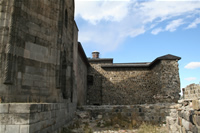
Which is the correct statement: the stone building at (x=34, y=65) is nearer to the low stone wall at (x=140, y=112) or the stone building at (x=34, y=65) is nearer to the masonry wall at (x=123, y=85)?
the low stone wall at (x=140, y=112)

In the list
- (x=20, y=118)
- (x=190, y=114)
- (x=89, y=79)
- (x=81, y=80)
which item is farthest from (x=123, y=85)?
(x=20, y=118)

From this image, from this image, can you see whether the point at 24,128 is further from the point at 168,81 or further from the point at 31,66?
the point at 168,81

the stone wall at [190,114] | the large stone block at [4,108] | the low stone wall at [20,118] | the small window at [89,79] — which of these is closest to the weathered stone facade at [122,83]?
the small window at [89,79]

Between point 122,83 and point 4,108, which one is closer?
point 4,108

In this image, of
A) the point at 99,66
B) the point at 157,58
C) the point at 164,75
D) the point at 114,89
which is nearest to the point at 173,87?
the point at 164,75

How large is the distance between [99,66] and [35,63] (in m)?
14.1

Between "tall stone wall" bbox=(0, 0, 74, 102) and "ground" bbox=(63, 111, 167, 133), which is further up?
"tall stone wall" bbox=(0, 0, 74, 102)

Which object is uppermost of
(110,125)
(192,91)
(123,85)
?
(123,85)

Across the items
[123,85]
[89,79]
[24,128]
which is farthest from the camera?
[89,79]

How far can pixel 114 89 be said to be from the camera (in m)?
18.8

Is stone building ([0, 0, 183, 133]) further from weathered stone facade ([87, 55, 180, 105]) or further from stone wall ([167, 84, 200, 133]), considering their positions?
weathered stone facade ([87, 55, 180, 105])

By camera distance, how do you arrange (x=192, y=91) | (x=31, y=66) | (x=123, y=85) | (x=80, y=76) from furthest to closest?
(x=123, y=85), (x=80, y=76), (x=31, y=66), (x=192, y=91)

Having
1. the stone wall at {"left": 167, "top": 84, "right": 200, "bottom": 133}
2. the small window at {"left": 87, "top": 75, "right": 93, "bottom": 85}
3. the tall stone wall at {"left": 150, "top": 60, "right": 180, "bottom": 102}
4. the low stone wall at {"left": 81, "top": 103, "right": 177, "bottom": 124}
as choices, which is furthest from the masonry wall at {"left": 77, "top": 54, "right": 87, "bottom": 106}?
the stone wall at {"left": 167, "top": 84, "right": 200, "bottom": 133}

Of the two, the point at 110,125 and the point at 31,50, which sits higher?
the point at 31,50
